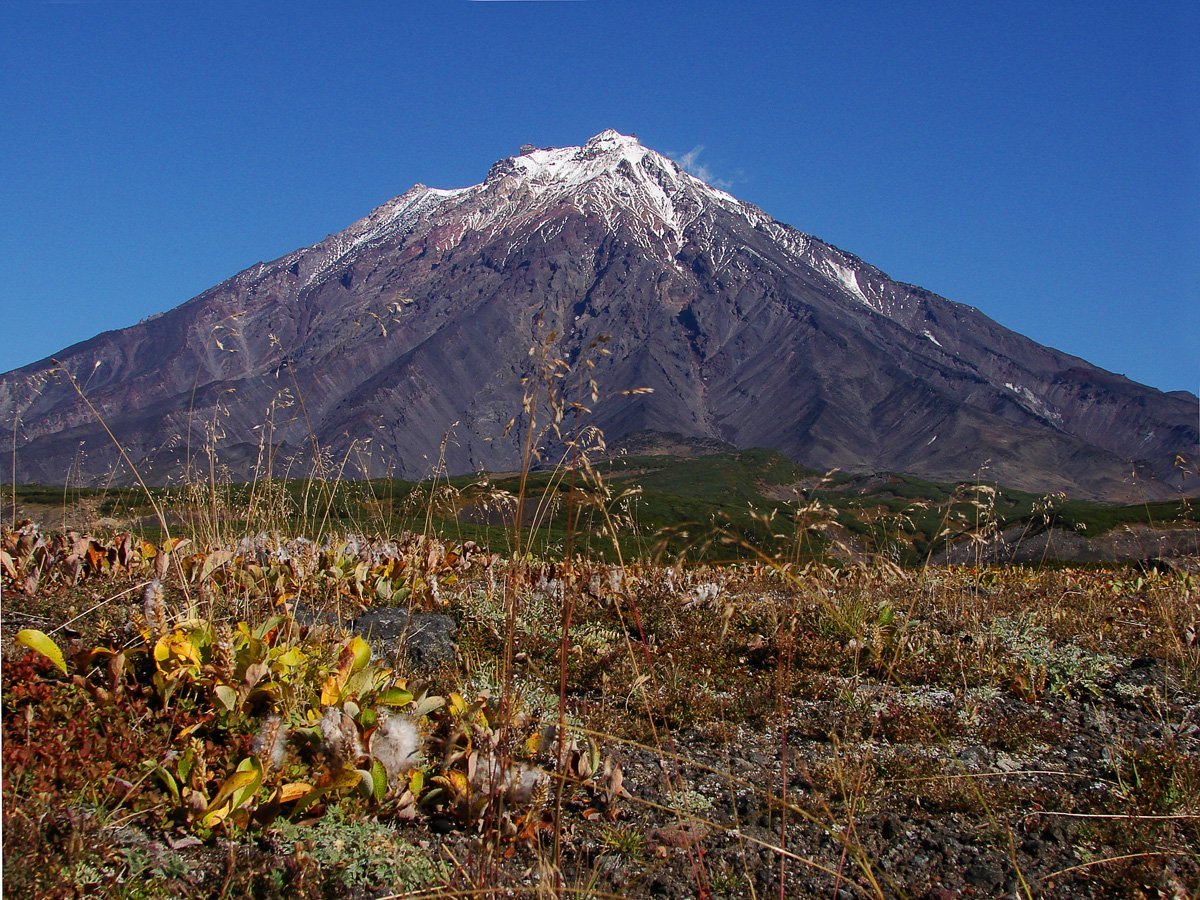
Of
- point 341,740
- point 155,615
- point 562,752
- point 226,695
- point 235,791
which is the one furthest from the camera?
point 155,615

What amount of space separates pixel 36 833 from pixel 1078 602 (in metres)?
7.56

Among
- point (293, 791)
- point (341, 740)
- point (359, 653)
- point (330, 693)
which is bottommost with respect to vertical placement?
point (293, 791)

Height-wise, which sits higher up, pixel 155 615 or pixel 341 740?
pixel 155 615

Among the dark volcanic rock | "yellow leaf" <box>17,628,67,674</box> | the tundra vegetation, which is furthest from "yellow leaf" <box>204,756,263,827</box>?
the dark volcanic rock

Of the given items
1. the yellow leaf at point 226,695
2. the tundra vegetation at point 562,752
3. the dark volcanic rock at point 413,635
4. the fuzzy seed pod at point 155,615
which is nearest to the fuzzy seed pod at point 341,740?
the tundra vegetation at point 562,752

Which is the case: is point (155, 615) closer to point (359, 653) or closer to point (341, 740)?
point (359, 653)

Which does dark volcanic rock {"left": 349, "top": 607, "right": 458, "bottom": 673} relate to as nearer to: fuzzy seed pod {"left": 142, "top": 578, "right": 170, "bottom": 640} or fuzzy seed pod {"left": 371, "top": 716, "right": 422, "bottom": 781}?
fuzzy seed pod {"left": 142, "top": 578, "right": 170, "bottom": 640}

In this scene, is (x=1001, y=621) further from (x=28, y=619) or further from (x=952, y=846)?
(x=28, y=619)

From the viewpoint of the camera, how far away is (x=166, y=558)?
540 centimetres

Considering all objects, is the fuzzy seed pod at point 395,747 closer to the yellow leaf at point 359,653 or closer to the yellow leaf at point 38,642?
the yellow leaf at point 359,653

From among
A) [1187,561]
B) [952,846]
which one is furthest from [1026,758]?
[1187,561]

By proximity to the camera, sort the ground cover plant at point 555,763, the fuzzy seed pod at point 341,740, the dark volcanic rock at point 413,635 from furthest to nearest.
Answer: the dark volcanic rock at point 413,635
the fuzzy seed pod at point 341,740
the ground cover plant at point 555,763

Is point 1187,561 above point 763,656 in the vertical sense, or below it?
above

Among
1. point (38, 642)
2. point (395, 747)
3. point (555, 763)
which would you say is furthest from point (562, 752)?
point (38, 642)
